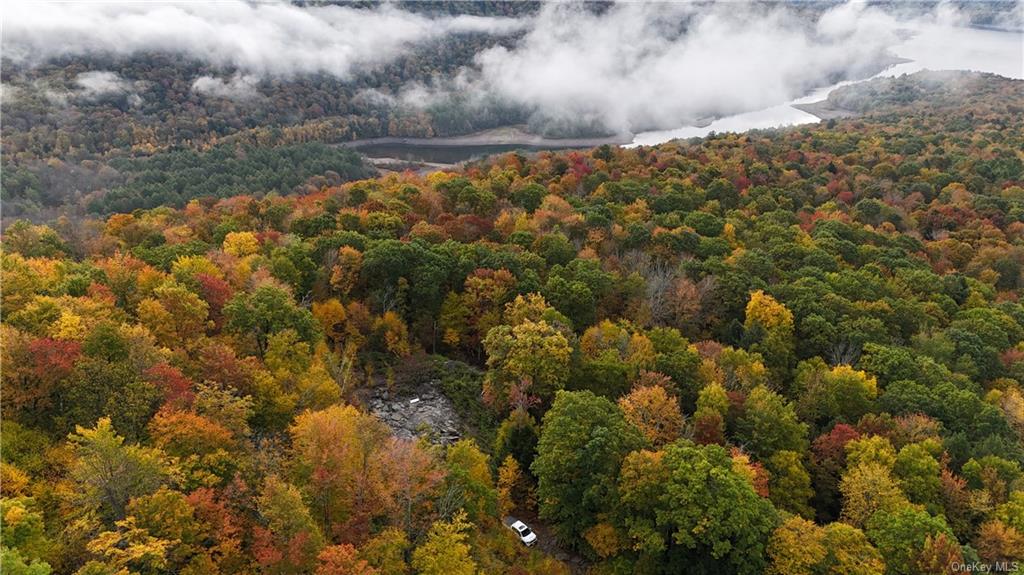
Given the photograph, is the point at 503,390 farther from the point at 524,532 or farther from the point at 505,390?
the point at 524,532

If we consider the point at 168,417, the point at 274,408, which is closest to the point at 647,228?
the point at 274,408

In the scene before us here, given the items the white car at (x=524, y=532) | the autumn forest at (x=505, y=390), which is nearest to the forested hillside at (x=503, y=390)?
the autumn forest at (x=505, y=390)

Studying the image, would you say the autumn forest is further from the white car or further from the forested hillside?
the white car

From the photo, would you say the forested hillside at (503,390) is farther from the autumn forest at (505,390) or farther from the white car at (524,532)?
the white car at (524,532)

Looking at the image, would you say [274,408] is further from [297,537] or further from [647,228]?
[647,228]

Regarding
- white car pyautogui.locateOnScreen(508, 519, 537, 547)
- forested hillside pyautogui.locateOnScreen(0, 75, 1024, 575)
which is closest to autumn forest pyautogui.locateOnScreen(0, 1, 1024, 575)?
forested hillside pyautogui.locateOnScreen(0, 75, 1024, 575)

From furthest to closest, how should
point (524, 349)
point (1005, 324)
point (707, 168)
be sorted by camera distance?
1. point (707, 168)
2. point (1005, 324)
3. point (524, 349)

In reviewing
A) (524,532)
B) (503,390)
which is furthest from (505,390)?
(524,532)
